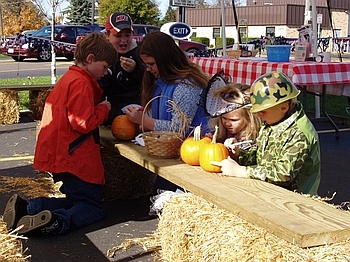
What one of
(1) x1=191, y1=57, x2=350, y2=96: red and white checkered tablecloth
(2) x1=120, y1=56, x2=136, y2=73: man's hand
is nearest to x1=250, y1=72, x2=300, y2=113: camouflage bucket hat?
(2) x1=120, y1=56, x2=136, y2=73: man's hand

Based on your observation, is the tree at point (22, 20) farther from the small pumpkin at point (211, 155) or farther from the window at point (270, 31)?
the small pumpkin at point (211, 155)

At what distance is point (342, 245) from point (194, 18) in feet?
185

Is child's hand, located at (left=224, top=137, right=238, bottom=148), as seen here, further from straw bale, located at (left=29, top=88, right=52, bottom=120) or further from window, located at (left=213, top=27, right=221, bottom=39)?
window, located at (left=213, top=27, right=221, bottom=39)

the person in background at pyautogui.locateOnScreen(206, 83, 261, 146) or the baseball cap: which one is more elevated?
the baseball cap

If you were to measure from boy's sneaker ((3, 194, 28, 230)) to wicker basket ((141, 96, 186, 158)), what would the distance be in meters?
1.19

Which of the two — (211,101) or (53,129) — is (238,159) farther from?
(53,129)

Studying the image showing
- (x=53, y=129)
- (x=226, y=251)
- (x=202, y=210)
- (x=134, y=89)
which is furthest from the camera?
(x=134, y=89)

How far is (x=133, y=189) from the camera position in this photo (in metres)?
5.44

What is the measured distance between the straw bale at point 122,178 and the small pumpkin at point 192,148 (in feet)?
5.32

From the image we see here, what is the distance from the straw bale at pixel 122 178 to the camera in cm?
528

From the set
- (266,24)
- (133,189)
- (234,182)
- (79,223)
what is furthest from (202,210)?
(266,24)

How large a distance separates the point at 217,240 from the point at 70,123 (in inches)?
75.1

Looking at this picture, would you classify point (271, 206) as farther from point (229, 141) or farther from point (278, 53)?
point (278, 53)

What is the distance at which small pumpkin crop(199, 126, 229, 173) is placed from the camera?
3.44m
